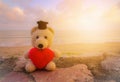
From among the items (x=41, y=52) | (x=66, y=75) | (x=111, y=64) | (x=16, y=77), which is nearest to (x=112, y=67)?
(x=111, y=64)

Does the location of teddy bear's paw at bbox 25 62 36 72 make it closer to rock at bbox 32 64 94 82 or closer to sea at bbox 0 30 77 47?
rock at bbox 32 64 94 82

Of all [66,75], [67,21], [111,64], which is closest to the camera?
[66,75]

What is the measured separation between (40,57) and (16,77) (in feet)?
0.69

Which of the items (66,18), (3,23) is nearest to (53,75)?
(66,18)

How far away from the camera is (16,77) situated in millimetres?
1212

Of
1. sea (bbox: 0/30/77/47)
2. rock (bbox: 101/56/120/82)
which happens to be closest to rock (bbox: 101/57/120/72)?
rock (bbox: 101/56/120/82)

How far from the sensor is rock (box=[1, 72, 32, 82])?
1171 millimetres

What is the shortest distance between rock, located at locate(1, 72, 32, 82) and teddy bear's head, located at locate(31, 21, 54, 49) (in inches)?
8.8

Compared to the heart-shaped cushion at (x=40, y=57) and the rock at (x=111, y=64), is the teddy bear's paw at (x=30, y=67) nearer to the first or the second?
the heart-shaped cushion at (x=40, y=57)

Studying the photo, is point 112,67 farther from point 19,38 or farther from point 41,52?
point 19,38

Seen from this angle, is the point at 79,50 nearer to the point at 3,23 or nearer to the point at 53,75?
the point at 53,75

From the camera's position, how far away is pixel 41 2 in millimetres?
1425

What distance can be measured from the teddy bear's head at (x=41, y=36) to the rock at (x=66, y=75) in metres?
0.19

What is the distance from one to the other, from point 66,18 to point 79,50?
286 millimetres
